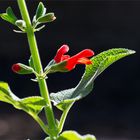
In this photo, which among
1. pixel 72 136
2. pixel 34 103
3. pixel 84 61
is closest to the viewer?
pixel 72 136

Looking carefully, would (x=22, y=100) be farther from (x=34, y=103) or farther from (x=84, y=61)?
(x=84, y=61)

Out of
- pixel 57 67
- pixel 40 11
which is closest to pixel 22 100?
pixel 57 67

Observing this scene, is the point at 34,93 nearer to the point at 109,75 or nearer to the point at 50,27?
the point at 109,75

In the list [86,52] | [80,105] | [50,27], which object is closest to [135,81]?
[80,105]

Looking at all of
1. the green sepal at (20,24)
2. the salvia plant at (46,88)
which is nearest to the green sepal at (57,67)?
the salvia plant at (46,88)

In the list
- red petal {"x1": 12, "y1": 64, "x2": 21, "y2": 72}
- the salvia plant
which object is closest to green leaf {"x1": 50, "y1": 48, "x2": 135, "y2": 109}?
the salvia plant

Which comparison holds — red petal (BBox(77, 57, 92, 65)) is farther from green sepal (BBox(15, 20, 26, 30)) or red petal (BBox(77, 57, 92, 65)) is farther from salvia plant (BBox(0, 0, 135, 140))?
green sepal (BBox(15, 20, 26, 30))
